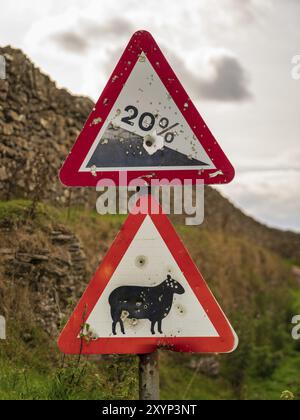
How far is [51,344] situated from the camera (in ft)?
20.0

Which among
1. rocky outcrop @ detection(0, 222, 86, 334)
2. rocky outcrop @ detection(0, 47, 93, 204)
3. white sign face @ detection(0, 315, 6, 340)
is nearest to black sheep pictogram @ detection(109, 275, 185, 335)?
white sign face @ detection(0, 315, 6, 340)

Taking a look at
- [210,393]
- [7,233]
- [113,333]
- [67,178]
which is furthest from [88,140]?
[210,393]

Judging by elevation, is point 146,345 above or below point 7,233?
below

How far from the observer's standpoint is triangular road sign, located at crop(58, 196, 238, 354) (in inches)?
106

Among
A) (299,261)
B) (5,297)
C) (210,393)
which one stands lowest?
(210,393)

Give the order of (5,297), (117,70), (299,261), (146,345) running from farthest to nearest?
(299,261) → (5,297) → (117,70) → (146,345)

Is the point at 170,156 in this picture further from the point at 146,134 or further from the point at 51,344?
the point at 51,344

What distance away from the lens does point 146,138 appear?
9.13 feet

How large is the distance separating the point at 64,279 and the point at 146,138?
4.78 meters

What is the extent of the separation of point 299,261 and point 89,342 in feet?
86.6

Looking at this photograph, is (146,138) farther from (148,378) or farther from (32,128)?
(32,128)

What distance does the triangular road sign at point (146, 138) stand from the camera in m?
2.78

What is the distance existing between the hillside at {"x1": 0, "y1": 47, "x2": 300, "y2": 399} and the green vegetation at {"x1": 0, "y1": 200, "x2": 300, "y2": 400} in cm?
2

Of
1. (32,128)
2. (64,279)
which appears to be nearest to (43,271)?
(64,279)
